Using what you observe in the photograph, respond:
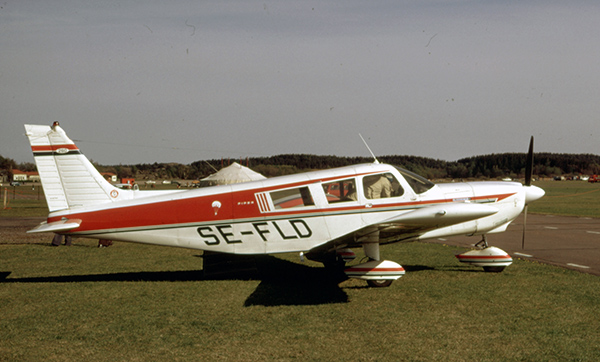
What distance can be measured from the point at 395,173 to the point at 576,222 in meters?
15.7

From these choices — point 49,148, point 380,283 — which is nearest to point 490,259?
point 380,283

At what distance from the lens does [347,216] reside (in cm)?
830

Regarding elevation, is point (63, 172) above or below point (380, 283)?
above

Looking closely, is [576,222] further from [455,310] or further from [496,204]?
[455,310]

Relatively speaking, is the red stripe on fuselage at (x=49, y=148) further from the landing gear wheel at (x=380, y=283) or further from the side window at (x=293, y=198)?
the landing gear wheel at (x=380, y=283)

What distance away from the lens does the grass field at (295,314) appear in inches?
204

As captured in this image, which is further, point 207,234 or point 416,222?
point 207,234

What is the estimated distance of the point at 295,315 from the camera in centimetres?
662

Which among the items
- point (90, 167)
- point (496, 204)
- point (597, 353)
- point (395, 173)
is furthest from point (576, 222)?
point (90, 167)

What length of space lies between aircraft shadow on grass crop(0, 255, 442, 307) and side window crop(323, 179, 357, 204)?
67.3 inches

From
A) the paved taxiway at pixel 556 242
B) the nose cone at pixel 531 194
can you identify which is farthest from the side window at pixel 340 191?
the paved taxiway at pixel 556 242

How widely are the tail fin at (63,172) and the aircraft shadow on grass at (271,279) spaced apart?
1810 mm

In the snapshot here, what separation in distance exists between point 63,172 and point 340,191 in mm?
5307

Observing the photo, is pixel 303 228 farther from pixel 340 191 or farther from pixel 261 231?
pixel 340 191
